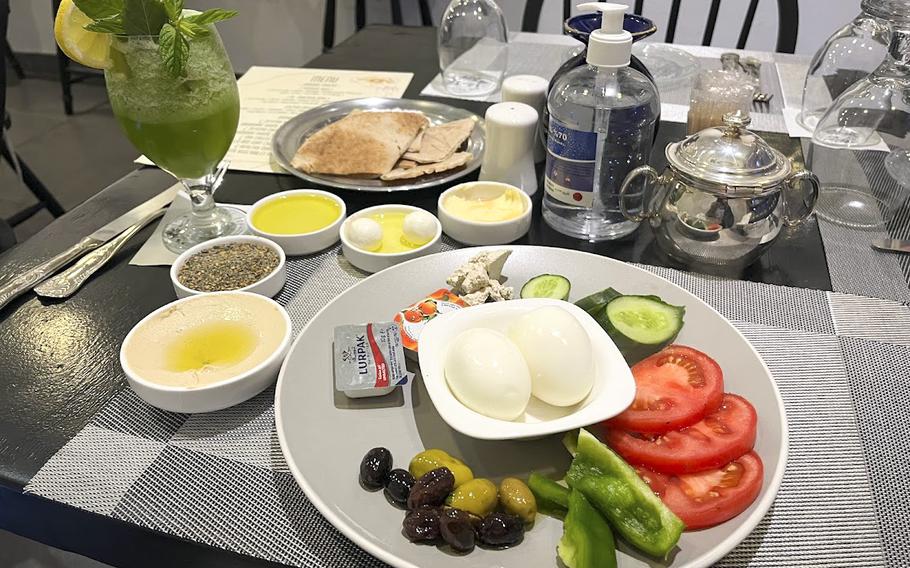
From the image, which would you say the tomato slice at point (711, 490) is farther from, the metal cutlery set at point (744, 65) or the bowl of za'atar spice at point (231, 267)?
the metal cutlery set at point (744, 65)

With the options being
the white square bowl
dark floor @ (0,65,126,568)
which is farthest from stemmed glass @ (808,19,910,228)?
dark floor @ (0,65,126,568)

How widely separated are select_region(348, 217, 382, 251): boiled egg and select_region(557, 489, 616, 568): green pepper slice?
0.56 meters

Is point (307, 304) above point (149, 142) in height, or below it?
below

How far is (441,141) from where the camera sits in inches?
52.8

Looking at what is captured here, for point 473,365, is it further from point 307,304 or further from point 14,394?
point 14,394

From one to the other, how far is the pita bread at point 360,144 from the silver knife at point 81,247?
0.26 meters

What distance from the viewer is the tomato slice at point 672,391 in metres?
0.67

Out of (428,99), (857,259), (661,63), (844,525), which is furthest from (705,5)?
(844,525)

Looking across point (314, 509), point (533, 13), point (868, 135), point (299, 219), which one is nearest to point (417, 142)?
point (299, 219)

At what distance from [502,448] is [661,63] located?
56.1 inches

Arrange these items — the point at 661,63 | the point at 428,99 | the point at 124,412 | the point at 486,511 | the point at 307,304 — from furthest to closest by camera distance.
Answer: the point at 661,63 → the point at 428,99 → the point at 307,304 → the point at 124,412 → the point at 486,511

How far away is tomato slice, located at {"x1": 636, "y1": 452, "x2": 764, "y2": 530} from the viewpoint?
587mm

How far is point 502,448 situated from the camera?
0.71 metres

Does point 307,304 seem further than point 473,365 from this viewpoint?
Yes
